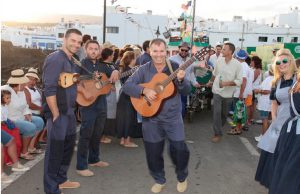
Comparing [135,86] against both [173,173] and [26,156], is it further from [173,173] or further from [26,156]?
[26,156]

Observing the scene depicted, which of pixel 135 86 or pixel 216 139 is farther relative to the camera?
pixel 216 139

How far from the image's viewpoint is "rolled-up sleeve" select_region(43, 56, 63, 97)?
13.3ft

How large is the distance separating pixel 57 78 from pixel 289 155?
2.83 meters

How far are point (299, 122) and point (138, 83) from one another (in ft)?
6.74

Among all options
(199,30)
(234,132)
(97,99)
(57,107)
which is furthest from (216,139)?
(199,30)

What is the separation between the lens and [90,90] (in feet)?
17.1

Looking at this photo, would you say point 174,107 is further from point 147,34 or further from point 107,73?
point 147,34

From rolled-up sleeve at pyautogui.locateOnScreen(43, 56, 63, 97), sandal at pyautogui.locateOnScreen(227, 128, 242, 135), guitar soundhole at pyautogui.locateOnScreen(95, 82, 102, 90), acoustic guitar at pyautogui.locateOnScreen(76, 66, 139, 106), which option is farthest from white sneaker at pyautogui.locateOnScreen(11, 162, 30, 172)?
sandal at pyautogui.locateOnScreen(227, 128, 242, 135)

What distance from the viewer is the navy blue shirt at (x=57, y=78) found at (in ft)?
13.3

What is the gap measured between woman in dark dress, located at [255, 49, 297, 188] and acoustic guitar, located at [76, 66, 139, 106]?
246 cm

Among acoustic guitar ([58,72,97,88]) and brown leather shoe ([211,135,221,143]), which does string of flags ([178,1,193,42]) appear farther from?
acoustic guitar ([58,72,97,88])

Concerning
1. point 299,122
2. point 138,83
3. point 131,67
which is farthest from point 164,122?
point 131,67

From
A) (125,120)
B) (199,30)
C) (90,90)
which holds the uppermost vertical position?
(199,30)

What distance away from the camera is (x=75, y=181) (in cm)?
502
